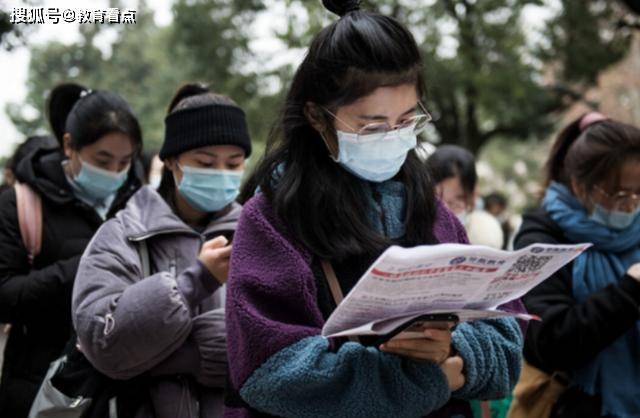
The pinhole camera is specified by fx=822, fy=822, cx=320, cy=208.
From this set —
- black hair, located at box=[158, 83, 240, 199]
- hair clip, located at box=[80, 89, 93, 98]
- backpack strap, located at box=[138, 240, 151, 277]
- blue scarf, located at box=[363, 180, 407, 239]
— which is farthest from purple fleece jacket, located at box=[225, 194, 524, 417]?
A: hair clip, located at box=[80, 89, 93, 98]

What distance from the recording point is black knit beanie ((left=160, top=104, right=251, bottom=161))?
2.94m

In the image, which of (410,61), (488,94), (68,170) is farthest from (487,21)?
(410,61)

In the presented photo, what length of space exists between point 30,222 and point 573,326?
2.20 m

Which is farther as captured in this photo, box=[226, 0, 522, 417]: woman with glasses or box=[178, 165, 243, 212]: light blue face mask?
box=[178, 165, 243, 212]: light blue face mask

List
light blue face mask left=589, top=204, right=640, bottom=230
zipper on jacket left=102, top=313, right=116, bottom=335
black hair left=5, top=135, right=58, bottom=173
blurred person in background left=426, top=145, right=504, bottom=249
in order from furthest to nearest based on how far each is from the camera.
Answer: blurred person in background left=426, top=145, right=504, bottom=249 → black hair left=5, top=135, right=58, bottom=173 → light blue face mask left=589, top=204, right=640, bottom=230 → zipper on jacket left=102, top=313, right=116, bottom=335

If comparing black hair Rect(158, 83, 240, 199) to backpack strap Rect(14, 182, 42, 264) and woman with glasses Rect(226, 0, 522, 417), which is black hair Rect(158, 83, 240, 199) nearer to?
backpack strap Rect(14, 182, 42, 264)

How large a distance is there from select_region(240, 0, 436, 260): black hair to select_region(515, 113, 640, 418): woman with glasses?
1.21 meters

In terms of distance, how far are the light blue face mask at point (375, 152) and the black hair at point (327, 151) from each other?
2.1 inches

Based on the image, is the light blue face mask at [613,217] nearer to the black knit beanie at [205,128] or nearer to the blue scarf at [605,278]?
the blue scarf at [605,278]

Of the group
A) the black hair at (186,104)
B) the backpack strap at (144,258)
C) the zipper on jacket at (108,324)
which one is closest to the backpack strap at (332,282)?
the zipper on jacket at (108,324)

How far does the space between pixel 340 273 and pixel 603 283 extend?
1.64 m

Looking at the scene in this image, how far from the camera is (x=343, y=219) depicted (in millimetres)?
1965

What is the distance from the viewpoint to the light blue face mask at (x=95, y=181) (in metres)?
3.65

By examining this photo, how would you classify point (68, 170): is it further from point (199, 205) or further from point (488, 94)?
point (488, 94)
